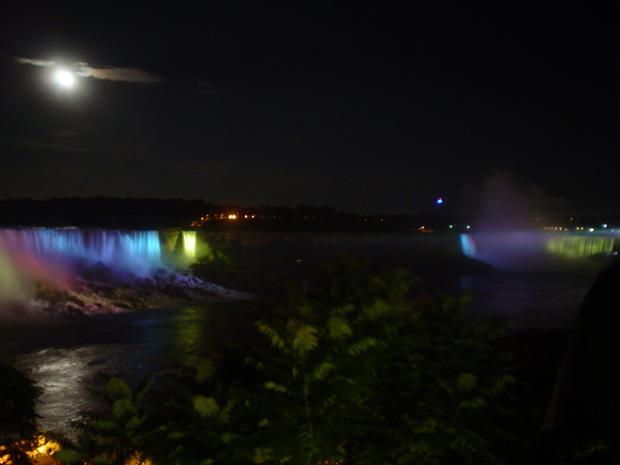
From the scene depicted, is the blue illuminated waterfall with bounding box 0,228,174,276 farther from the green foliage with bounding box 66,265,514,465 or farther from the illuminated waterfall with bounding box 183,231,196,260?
the green foliage with bounding box 66,265,514,465

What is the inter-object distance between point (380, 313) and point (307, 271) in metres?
47.3

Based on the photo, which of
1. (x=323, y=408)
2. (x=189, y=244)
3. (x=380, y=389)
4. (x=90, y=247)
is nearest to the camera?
(x=323, y=408)

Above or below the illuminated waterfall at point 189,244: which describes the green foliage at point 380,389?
above

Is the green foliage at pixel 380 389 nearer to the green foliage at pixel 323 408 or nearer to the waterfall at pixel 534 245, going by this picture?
the green foliage at pixel 323 408

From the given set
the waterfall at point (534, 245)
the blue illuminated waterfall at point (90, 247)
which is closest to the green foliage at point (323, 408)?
the blue illuminated waterfall at point (90, 247)

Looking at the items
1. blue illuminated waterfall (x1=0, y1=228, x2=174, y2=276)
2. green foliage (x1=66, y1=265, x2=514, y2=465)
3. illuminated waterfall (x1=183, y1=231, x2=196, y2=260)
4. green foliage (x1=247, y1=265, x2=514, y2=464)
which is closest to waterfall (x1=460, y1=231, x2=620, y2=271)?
illuminated waterfall (x1=183, y1=231, x2=196, y2=260)

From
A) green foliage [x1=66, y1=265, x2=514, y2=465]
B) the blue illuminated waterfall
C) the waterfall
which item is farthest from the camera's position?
the waterfall

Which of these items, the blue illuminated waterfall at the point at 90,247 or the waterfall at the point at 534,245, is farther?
the waterfall at the point at 534,245

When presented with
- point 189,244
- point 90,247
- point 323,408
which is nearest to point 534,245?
point 189,244

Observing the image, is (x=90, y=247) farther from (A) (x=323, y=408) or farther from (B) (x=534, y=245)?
(B) (x=534, y=245)

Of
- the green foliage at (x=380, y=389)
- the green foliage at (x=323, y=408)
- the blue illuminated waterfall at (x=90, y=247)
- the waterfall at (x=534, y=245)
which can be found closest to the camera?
the green foliage at (x=323, y=408)

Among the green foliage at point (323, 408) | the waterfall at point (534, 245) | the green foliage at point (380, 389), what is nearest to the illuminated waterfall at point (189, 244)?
the waterfall at point (534, 245)

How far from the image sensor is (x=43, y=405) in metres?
14.1

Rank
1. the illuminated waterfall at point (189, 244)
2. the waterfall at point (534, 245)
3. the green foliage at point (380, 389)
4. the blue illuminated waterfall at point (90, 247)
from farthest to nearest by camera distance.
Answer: the waterfall at point (534, 245), the illuminated waterfall at point (189, 244), the blue illuminated waterfall at point (90, 247), the green foliage at point (380, 389)
